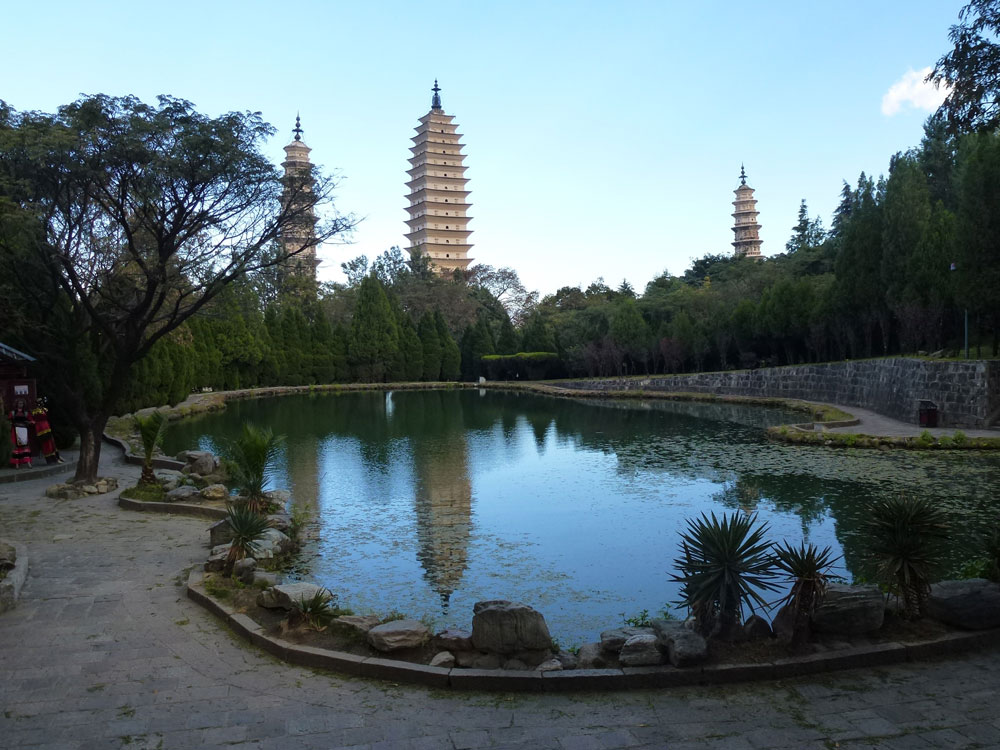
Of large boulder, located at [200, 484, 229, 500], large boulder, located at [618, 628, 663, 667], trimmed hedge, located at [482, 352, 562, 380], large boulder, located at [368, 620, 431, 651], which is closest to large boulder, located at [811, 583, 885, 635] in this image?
large boulder, located at [618, 628, 663, 667]

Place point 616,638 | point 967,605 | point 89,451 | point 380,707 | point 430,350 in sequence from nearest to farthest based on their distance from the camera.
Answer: point 380,707, point 616,638, point 967,605, point 89,451, point 430,350

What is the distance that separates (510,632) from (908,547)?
103 inches

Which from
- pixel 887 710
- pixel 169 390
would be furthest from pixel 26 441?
pixel 169 390

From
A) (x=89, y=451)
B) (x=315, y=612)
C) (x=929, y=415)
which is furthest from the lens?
(x=929, y=415)

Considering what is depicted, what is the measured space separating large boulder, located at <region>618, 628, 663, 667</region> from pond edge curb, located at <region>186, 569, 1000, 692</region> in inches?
1.9

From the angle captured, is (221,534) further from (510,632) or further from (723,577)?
(723,577)

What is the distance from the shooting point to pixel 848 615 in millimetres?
4676

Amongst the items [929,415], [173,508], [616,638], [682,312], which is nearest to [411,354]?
[682,312]

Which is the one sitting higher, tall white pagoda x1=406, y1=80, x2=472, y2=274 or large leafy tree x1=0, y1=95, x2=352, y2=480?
tall white pagoda x1=406, y1=80, x2=472, y2=274

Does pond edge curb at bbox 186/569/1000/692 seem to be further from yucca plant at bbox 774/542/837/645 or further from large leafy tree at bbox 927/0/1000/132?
large leafy tree at bbox 927/0/1000/132

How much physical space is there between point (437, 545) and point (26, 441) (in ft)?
27.0

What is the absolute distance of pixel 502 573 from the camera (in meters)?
7.87

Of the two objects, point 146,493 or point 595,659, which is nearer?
point 595,659

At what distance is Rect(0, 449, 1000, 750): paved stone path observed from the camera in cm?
368
